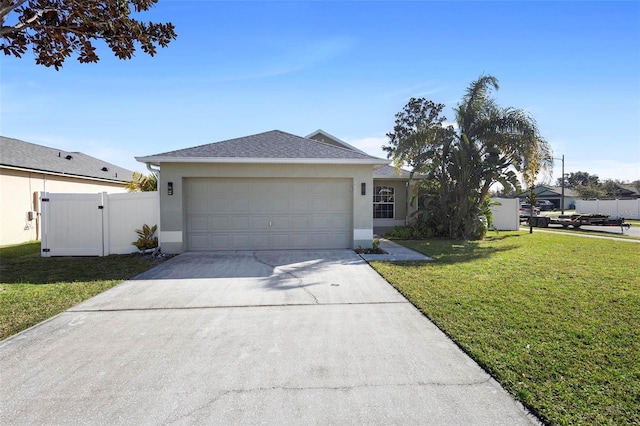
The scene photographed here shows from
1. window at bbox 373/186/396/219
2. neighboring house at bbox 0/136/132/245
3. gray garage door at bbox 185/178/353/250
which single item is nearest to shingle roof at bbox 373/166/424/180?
window at bbox 373/186/396/219

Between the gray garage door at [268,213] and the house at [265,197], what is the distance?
1.1 inches

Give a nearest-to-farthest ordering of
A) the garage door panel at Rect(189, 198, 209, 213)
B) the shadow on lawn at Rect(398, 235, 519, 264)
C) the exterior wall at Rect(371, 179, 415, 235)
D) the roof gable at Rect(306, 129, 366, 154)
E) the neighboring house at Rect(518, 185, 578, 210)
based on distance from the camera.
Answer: the shadow on lawn at Rect(398, 235, 519, 264), the garage door panel at Rect(189, 198, 209, 213), the exterior wall at Rect(371, 179, 415, 235), the roof gable at Rect(306, 129, 366, 154), the neighboring house at Rect(518, 185, 578, 210)

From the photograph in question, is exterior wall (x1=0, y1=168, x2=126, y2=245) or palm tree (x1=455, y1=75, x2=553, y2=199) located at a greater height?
palm tree (x1=455, y1=75, x2=553, y2=199)

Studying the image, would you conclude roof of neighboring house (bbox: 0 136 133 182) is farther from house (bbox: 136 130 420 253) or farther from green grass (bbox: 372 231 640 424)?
green grass (bbox: 372 231 640 424)

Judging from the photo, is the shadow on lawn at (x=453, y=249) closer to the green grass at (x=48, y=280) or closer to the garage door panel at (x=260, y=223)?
the garage door panel at (x=260, y=223)

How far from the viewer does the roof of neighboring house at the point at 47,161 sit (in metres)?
13.9

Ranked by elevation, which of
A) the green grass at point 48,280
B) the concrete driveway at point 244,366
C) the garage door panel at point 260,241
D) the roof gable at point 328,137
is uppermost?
the roof gable at point 328,137

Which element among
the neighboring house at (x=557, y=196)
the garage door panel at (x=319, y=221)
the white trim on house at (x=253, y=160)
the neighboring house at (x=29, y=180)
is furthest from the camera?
the neighboring house at (x=557, y=196)

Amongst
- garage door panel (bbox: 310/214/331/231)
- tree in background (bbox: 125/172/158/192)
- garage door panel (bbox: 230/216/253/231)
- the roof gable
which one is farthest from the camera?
the roof gable

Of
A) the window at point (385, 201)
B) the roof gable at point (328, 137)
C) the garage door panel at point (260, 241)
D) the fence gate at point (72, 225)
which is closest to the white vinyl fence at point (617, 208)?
the window at point (385, 201)

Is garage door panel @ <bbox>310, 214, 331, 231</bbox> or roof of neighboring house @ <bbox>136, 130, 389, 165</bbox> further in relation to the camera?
garage door panel @ <bbox>310, 214, 331, 231</bbox>

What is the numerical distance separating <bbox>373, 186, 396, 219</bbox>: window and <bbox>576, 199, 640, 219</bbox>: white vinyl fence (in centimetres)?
2662

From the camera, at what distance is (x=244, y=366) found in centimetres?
343

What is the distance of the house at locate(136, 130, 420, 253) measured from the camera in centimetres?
1002
